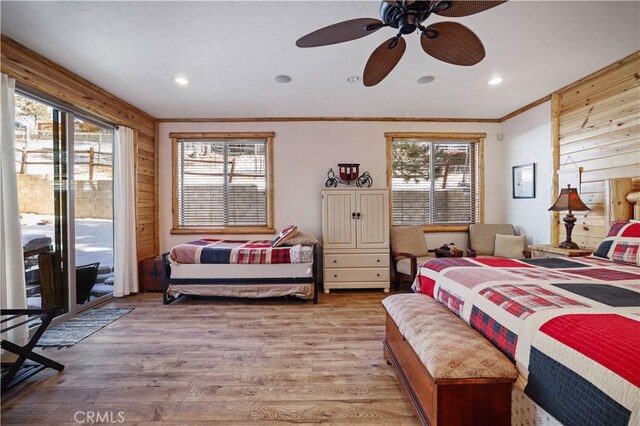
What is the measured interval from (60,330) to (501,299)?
12.5 ft

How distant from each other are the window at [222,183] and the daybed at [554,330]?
3.06m

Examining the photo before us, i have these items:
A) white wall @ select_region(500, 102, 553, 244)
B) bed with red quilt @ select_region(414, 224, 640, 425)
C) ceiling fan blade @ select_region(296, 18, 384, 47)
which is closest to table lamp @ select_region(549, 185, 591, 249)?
white wall @ select_region(500, 102, 553, 244)

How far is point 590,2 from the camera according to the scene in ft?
6.25

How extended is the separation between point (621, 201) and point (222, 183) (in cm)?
478

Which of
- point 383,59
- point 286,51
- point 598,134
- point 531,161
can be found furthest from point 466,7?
point 531,161

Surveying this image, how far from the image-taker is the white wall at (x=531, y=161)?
355 cm

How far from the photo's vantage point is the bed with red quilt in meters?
0.79

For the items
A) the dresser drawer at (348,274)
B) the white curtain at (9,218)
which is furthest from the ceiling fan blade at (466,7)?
the white curtain at (9,218)

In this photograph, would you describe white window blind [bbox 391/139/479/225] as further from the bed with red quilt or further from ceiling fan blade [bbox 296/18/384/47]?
ceiling fan blade [bbox 296/18/384/47]

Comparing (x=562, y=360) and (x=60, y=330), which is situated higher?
(x=562, y=360)

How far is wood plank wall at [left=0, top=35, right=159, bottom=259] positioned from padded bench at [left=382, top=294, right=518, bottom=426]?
378 cm

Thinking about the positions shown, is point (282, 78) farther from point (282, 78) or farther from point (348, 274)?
point (348, 274)

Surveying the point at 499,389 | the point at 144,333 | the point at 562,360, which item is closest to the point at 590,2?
the point at 562,360

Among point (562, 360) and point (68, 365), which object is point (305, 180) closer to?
point (68, 365)
